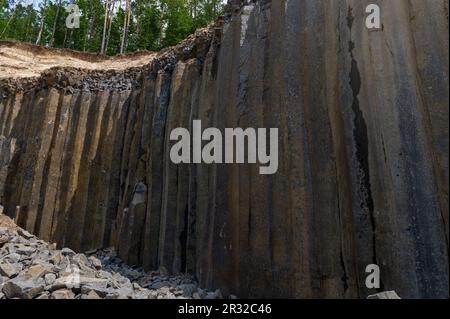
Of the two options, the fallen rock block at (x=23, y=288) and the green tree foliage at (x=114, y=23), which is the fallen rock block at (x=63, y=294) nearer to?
the fallen rock block at (x=23, y=288)

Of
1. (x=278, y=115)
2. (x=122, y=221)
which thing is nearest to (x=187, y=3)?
(x=122, y=221)

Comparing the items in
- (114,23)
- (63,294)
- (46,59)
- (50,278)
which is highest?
(114,23)

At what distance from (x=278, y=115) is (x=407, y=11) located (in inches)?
69.1

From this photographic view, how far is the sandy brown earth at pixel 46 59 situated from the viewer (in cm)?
1661

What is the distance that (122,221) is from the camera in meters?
7.45

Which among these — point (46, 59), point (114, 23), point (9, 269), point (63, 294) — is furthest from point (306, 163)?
point (114, 23)

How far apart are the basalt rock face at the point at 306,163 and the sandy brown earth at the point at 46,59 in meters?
9.71

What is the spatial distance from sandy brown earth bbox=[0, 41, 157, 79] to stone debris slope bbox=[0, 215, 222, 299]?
10910 millimetres

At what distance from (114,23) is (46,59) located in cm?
999

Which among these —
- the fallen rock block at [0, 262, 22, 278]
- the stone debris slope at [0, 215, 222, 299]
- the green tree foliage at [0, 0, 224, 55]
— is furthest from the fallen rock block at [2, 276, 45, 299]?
the green tree foliage at [0, 0, 224, 55]

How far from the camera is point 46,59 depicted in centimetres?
1805

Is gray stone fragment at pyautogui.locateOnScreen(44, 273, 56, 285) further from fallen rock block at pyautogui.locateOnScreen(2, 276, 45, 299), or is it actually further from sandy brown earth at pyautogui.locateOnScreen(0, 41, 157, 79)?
sandy brown earth at pyautogui.locateOnScreen(0, 41, 157, 79)

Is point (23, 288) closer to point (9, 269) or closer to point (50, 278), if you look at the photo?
point (50, 278)
